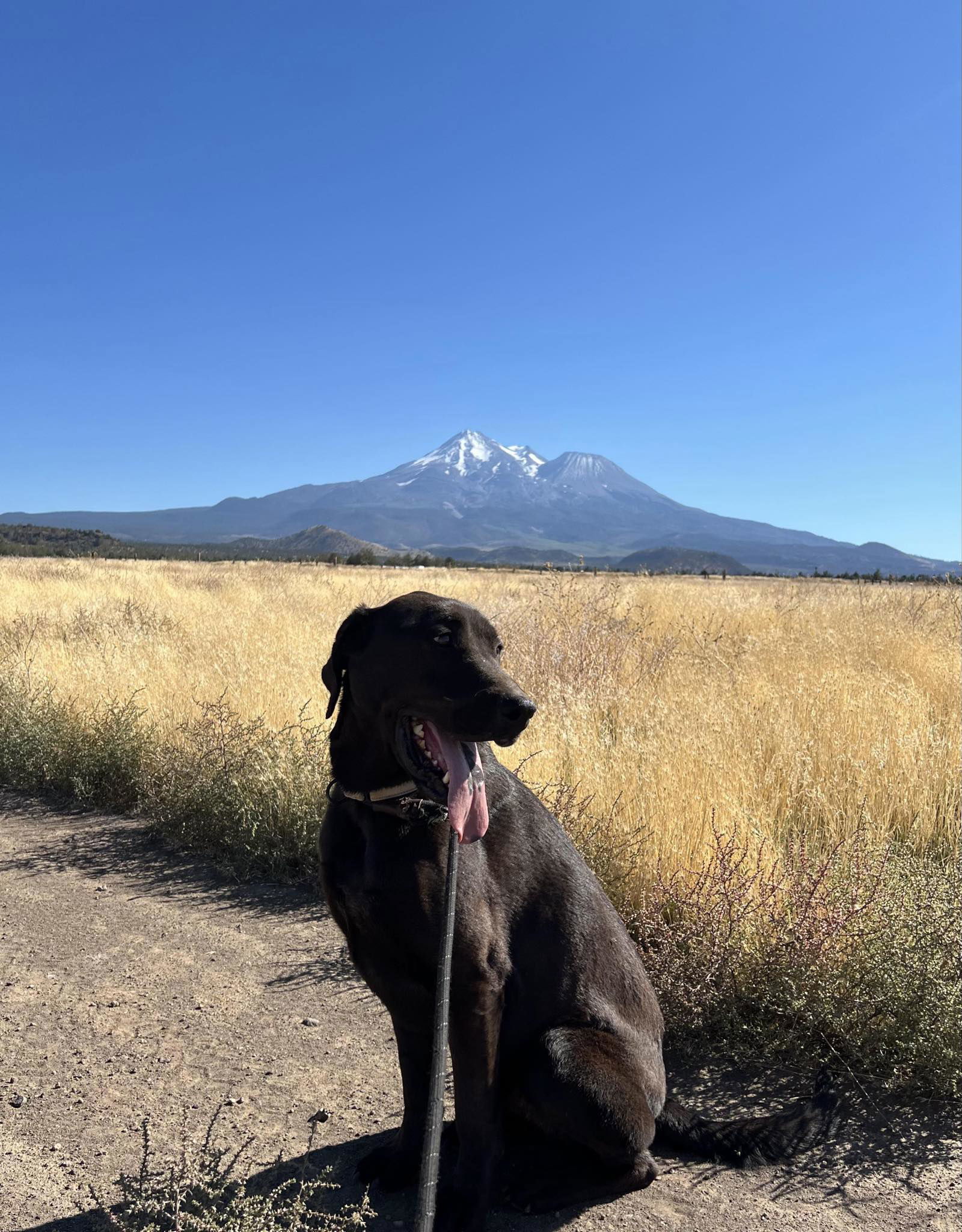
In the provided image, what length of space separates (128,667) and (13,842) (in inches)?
114

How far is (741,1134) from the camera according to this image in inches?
95.0

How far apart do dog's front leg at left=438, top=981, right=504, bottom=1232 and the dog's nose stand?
70cm

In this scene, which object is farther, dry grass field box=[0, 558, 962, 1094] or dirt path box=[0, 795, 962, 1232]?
dry grass field box=[0, 558, 962, 1094]

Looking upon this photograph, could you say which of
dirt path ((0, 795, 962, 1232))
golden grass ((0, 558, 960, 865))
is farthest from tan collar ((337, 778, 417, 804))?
golden grass ((0, 558, 960, 865))

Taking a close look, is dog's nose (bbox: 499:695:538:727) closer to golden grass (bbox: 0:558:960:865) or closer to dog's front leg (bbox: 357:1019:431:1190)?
dog's front leg (bbox: 357:1019:431:1190)

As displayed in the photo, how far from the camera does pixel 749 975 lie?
317 cm

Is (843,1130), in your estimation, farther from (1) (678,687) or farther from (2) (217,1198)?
(1) (678,687)

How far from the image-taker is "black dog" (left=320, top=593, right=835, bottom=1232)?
7.04 feet

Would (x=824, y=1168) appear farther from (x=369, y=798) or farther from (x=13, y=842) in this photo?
(x=13, y=842)

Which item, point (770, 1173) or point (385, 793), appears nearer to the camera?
point (385, 793)

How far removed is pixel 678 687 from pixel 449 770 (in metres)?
5.08

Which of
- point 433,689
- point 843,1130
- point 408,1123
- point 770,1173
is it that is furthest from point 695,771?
point 433,689

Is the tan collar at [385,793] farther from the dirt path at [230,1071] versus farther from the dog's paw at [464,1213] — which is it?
the dirt path at [230,1071]

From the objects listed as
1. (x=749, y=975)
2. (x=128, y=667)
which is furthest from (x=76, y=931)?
(x=128, y=667)
